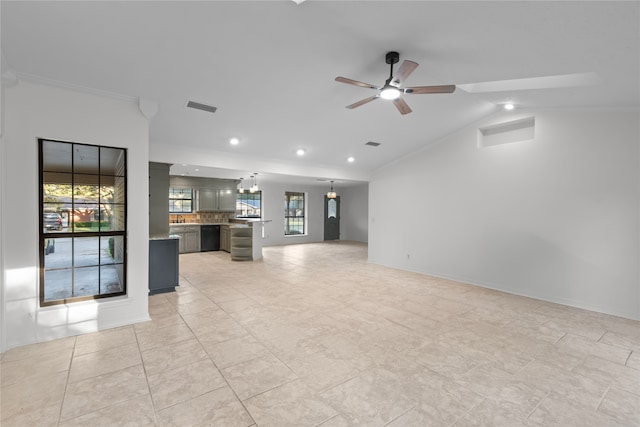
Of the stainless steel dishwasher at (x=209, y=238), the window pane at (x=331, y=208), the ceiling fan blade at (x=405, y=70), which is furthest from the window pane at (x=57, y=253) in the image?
the window pane at (x=331, y=208)

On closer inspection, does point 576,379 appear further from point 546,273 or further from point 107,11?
point 107,11

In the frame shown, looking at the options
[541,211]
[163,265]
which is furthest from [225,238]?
[541,211]

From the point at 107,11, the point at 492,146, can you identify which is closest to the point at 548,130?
the point at 492,146

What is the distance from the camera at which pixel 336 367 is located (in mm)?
2506

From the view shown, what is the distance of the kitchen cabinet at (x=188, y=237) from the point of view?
851 cm

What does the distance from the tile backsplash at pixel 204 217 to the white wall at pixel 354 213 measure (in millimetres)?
4879

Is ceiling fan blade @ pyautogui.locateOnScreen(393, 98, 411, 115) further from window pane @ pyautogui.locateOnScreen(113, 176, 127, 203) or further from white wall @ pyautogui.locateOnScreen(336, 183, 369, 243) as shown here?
white wall @ pyautogui.locateOnScreen(336, 183, 369, 243)

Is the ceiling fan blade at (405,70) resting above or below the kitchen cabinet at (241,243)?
above

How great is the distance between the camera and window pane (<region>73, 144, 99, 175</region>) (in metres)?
3.32

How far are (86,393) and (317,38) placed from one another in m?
3.46

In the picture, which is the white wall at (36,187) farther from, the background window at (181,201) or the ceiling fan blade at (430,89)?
the background window at (181,201)

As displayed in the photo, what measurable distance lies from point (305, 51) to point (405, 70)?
1.01m

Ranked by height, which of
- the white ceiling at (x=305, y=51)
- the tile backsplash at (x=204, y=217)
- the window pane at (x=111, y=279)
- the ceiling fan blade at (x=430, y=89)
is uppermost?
the white ceiling at (x=305, y=51)

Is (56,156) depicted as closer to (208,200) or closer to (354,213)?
(208,200)
